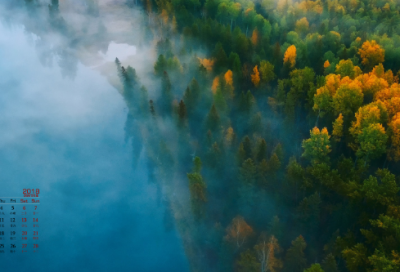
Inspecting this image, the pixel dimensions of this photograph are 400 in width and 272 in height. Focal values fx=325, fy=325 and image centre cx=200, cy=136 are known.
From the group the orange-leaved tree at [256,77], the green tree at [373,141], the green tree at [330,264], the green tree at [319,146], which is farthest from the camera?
the orange-leaved tree at [256,77]

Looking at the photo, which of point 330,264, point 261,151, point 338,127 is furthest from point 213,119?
point 330,264

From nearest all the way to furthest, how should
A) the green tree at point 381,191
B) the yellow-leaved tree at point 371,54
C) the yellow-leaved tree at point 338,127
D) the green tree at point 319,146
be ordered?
the green tree at point 381,191, the green tree at point 319,146, the yellow-leaved tree at point 338,127, the yellow-leaved tree at point 371,54

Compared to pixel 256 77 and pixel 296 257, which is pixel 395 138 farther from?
pixel 256 77

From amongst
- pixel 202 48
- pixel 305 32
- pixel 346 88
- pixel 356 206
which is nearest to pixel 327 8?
pixel 305 32

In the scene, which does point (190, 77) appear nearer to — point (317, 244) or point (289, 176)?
point (289, 176)

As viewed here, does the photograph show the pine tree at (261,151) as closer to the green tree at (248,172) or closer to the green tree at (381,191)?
the green tree at (248,172)
